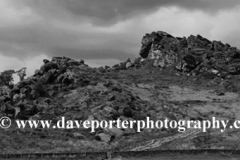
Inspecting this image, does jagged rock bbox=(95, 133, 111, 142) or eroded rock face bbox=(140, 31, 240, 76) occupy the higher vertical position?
eroded rock face bbox=(140, 31, 240, 76)

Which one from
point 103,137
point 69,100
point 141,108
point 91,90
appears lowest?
point 103,137

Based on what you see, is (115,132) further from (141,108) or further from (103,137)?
(141,108)

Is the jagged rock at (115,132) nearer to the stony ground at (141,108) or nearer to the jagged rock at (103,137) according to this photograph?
the stony ground at (141,108)

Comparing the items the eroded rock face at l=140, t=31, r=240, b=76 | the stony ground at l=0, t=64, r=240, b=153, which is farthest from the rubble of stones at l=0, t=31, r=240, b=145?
the stony ground at l=0, t=64, r=240, b=153

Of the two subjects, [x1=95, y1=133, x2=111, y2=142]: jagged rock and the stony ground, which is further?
[x1=95, y1=133, x2=111, y2=142]: jagged rock

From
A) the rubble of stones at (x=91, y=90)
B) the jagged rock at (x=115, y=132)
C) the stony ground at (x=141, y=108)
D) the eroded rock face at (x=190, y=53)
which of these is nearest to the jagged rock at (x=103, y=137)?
the rubble of stones at (x=91, y=90)

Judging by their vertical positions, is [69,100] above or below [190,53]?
below

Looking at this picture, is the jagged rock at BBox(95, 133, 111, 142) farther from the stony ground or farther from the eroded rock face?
the eroded rock face

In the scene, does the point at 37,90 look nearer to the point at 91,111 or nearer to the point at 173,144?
the point at 91,111

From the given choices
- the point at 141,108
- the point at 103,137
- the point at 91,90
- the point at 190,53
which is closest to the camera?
the point at 103,137

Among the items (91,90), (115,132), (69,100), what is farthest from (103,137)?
(91,90)

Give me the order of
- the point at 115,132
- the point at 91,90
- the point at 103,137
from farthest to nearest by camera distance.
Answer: the point at 91,90
the point at 115,132
the point at 103,137

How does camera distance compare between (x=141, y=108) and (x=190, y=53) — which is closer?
(x=141, y=108)

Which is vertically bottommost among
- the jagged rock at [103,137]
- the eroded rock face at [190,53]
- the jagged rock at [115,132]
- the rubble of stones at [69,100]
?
the jagged rock at [103,137]
